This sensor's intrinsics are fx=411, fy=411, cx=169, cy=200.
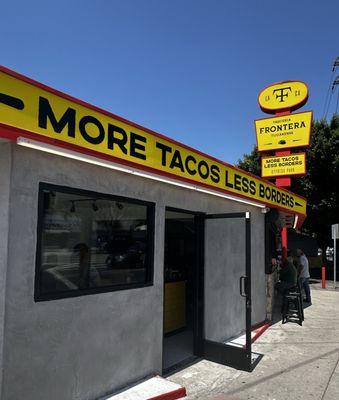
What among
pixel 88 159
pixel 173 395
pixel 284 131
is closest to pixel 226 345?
Answer: pixel 173 395

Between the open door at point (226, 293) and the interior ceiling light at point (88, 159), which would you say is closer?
the interior ceiling light at point (88, 159)

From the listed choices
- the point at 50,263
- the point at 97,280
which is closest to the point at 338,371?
the point at 97,280

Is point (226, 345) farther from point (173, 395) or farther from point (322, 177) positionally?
point (322, 177)

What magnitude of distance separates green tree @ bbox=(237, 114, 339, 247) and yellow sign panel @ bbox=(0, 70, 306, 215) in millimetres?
17130

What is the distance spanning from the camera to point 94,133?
4562 millimetres

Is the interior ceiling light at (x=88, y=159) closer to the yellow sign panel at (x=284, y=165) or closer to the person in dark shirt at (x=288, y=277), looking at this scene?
the person in dark shirt at (x=288, y=277)

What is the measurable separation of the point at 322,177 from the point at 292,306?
14426mm

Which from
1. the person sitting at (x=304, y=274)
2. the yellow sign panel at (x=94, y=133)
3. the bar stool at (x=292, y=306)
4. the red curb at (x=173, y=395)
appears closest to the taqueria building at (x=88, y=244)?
the yellow sign panel at (x=94, y=133)

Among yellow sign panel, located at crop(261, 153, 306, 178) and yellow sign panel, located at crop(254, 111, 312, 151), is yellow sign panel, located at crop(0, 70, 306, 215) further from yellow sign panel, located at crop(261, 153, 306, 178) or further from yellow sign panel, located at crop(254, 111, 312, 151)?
yellow sign panel, located at crop(254, 111, 312, 151)

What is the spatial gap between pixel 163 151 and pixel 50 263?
2241mm

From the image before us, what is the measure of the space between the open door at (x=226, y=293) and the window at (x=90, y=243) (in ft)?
5.66

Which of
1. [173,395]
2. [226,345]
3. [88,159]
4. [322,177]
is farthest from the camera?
[322,177]

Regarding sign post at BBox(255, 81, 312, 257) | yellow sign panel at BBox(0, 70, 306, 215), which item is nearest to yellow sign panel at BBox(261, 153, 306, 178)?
sign post at BBox(255, 81, 312, 257)

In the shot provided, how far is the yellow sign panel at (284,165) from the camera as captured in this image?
14177 millimetres
